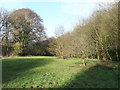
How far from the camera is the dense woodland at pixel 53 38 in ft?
54.5

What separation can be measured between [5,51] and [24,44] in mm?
4220

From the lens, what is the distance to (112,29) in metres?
12.9

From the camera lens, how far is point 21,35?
31.1 m

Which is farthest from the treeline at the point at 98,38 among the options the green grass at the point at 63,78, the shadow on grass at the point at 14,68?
the shadow on grass at the point at 14,68

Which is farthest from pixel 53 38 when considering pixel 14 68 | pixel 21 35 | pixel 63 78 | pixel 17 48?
pixel 63 78

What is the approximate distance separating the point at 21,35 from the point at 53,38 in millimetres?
7585

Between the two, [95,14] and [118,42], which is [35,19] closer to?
[95,14]

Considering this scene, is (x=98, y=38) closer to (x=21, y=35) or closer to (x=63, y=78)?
(x=63, y=78)

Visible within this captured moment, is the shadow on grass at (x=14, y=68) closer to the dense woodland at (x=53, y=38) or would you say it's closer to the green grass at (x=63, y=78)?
the green grass at (x=63, y=78)

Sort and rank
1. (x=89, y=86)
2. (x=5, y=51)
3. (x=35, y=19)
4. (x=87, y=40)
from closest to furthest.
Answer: (x=89, y=86)
(x=87, y=40)
(x=5, y=51)
(x=35, y=19)

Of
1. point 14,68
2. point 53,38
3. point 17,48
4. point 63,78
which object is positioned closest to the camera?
point 63,78

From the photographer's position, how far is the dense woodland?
54.5 ft

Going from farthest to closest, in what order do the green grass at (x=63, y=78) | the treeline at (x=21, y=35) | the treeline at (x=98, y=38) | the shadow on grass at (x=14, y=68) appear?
the treeline at (x=21, y=35), the treeline at (x=98, y=38), the shadow on grass at (x=14, y=68), the green grass at (x=63, y=78)

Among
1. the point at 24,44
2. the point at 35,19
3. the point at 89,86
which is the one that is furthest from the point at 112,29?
the point at 35,19
